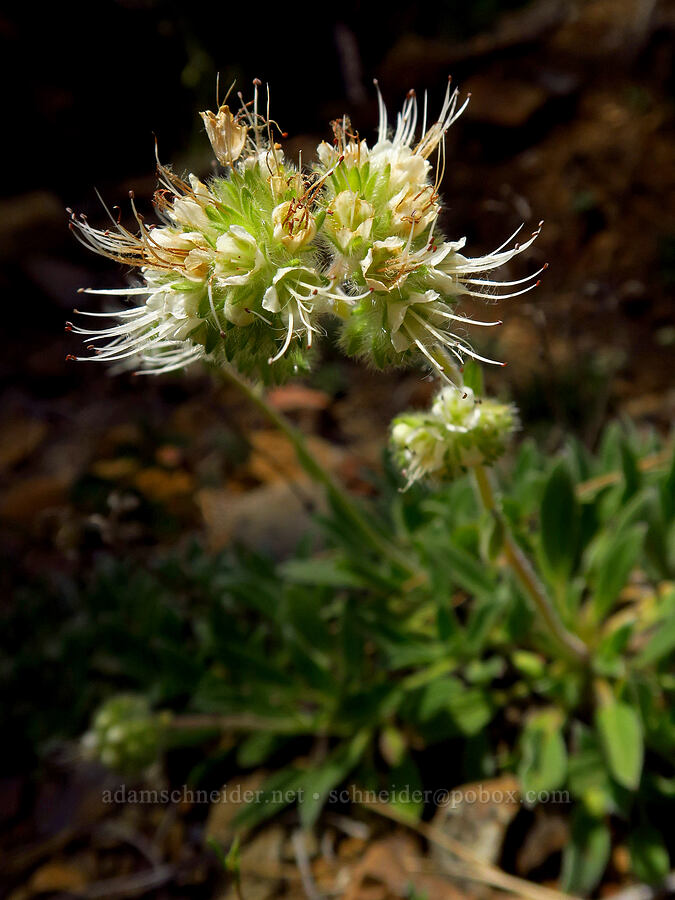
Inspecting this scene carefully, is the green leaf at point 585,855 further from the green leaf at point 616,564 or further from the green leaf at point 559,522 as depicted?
the green leaf at point 559,522

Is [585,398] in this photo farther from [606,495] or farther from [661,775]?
[661,775]

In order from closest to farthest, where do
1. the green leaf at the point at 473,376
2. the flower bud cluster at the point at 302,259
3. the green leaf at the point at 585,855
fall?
the flower bud cluster at the point at 302,259 < the green leaf at the point at 473,376 < the green leaf at the point at 585,855

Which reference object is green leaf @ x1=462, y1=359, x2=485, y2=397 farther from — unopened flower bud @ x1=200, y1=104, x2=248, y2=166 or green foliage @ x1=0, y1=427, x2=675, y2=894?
unopened flower bud @ x1=200, y1=104, x2=248, y2=166

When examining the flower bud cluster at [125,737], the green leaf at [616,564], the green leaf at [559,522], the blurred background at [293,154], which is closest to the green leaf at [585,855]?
the green leaf at [616,564]

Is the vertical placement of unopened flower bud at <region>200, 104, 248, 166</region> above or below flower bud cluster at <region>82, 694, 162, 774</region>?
above

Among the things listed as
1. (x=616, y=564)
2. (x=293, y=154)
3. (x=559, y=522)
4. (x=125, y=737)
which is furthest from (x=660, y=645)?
(x=293, y=154)

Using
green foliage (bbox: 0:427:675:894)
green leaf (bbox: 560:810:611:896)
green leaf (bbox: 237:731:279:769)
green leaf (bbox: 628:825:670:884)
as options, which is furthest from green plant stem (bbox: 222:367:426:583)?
green leaf (bbox: 628:825:670:884)

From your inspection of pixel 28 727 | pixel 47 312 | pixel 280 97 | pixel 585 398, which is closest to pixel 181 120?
pixel 280 97

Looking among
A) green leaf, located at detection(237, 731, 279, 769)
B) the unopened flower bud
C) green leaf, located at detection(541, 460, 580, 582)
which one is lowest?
green leaf, located at detection(237, 731, 279, 769)
